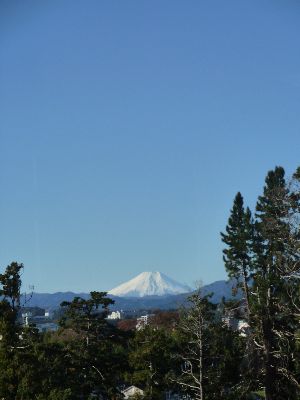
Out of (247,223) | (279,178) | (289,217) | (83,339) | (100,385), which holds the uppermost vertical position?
(279,178)

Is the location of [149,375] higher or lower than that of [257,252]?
lower

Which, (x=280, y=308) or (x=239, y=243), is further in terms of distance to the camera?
(x=239, y=243)

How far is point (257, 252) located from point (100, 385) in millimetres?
22156

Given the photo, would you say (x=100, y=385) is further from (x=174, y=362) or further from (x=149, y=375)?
(x=174, y=362)

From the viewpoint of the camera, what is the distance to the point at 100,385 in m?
32.4

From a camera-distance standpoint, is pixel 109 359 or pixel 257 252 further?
pixel 257 252

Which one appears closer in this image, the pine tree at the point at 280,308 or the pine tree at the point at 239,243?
the pine tree at the point at 280,308

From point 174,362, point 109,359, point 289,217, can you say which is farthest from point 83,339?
point 289,217

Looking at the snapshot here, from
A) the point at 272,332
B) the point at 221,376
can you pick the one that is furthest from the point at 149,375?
the point at 272,332

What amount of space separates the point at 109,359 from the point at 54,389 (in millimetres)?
8960

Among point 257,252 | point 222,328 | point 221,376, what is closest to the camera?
point 221,376

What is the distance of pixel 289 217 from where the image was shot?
26.0 meters

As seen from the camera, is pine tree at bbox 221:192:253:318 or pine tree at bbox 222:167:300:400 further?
pine tree at bbox 221:192:253:318

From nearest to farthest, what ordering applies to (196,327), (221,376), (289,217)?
(289,217) → (196,327) → (221,376)
